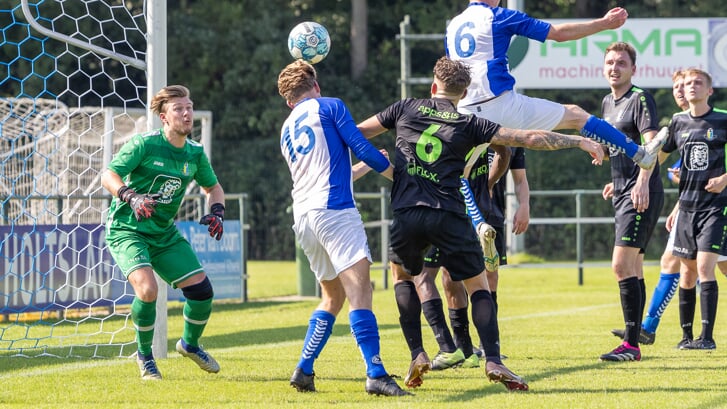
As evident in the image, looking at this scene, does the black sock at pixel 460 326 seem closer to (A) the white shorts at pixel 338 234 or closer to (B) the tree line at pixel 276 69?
(A) the white shorts at pixel 338 234

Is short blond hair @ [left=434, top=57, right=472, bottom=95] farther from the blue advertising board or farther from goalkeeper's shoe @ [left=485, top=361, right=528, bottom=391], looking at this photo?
the blue advertising board

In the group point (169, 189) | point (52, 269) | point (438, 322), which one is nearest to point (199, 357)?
point (169, 189)

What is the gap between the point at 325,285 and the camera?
684cm

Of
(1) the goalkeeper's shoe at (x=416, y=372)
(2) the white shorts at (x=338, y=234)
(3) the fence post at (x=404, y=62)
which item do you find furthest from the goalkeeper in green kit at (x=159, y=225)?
(3) the fence post at (x=404, y=62)

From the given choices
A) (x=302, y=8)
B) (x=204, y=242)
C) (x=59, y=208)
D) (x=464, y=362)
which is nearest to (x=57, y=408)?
(x=464, y=362)

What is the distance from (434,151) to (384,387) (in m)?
1.42

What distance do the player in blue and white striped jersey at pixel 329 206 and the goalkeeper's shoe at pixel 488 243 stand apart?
2.58ft

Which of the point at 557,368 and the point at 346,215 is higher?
the point at 346,215

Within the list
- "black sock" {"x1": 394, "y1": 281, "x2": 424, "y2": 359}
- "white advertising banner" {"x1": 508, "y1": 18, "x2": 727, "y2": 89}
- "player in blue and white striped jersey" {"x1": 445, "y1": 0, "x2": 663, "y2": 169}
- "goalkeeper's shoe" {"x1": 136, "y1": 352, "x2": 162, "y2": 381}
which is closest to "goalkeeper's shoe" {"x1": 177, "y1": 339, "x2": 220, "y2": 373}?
"goalkeeper's shoe" {"x1": 136, "y1": 352, "x2": 162, "y2": 381}

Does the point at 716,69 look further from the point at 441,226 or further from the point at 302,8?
the point at 441,226

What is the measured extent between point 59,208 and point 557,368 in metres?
7.18

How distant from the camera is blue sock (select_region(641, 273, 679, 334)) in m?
9.43

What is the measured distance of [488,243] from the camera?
7.08 meters

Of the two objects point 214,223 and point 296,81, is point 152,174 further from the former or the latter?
point 296,81
